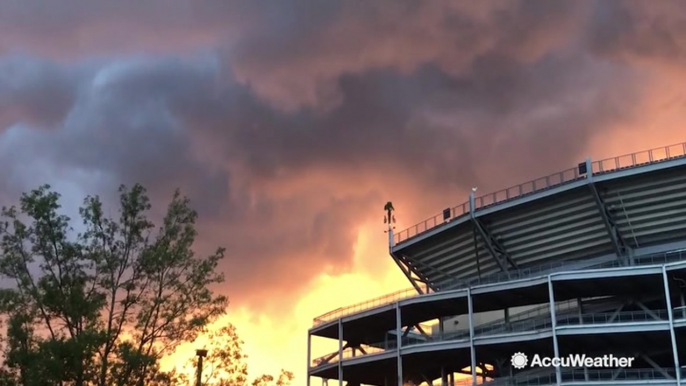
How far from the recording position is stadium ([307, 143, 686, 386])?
48875 millimetres

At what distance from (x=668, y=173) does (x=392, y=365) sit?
87.9ft

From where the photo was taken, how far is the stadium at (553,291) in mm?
48875

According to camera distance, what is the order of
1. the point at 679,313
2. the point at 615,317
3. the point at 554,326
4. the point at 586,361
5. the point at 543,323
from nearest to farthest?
1. the point at 554,326
2. the point at 679,313
3. the point at 543,323
4. the point at 586,361
5. the point at 615,317

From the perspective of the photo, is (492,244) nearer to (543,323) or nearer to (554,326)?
(543,323)

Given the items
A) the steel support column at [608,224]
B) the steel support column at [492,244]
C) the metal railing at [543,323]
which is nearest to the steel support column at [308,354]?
the metal railing at [543,323]

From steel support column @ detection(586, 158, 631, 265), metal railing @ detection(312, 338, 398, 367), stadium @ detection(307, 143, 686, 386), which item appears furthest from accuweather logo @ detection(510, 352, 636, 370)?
metal railing @ detection(312, 338, 398, 367)

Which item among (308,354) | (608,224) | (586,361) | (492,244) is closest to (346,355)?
(308,354)

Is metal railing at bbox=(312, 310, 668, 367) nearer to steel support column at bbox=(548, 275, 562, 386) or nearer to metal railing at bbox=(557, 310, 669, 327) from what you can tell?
metal railing at bbox=(557, 310, 669, 327)

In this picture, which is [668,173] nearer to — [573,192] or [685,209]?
[685,209]

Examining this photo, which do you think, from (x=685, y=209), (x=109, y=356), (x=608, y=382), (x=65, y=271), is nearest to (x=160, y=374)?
(x=109, y=356)

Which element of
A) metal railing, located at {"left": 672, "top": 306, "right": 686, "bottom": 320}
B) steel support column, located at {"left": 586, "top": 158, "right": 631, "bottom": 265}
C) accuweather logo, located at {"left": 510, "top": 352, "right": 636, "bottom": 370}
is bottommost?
accuweather logo, located at {"left": 510, "top": 352, "right": 636, "bottom": 370}

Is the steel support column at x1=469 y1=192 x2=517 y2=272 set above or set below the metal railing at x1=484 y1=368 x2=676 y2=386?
above

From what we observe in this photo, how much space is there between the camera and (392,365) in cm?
6131

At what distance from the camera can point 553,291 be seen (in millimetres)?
52719
